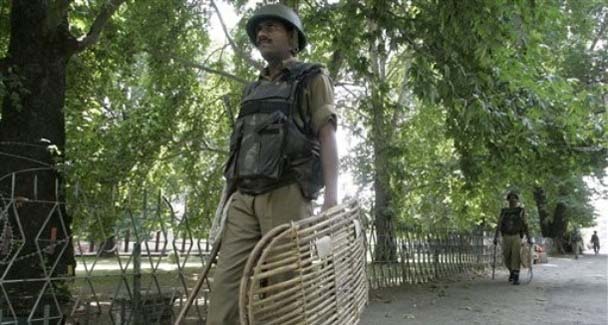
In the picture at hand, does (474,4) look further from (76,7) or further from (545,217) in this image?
(545,217)

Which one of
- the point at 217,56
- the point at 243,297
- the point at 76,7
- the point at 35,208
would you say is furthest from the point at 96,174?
the point at 217,56

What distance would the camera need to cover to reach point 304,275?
251 cm

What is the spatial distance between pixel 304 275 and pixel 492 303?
766 centimetres

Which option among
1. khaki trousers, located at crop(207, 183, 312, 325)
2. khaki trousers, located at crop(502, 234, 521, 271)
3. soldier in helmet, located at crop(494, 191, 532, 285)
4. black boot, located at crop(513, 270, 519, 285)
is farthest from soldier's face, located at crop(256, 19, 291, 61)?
black boot, located at crop(513, 270, 519, 285)

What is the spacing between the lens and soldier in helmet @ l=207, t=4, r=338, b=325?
300 centimetres

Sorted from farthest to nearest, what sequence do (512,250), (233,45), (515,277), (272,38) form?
1. (233,45)
2. (515,277)
3. (512,250)
4. (272,38)

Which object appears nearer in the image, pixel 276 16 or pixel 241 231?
pixel 241 231

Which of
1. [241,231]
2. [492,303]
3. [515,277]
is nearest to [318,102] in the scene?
[241,231]

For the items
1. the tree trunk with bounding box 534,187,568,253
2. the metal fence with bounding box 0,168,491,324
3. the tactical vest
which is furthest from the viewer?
the tree trunk with bounding box 534,187,568,253

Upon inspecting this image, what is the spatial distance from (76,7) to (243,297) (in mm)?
7094

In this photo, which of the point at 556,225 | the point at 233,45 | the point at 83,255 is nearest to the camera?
the point at 83,255

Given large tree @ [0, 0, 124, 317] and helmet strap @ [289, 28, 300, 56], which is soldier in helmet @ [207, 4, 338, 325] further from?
large tree @ [0, 0, 124, 317]

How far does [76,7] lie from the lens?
8211 mm

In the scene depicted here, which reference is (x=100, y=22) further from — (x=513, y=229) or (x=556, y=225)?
(x=556, y=225)
